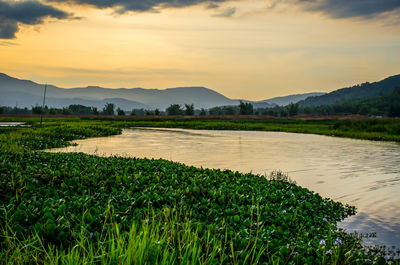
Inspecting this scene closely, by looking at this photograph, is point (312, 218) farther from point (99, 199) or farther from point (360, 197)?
point (99, 199)

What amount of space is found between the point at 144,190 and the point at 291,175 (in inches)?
329

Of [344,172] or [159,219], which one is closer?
[159,219]

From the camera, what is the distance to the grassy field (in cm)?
459

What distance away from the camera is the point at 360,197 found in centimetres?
1091

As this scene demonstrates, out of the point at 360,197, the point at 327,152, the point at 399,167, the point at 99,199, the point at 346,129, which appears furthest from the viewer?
the point at 346,129

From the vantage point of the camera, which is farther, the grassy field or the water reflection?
the water reflection

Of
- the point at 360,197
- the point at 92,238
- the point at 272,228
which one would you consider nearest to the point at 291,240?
the point at 272,228

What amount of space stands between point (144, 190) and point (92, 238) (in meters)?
2.91

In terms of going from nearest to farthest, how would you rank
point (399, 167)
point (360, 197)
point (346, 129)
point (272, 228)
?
point (272, 228)
point (360, 197)
point (399, 167)
point (346, 129)

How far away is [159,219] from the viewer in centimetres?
595

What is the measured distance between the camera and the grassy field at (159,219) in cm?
459

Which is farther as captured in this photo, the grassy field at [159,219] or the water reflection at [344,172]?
the water reflection at [344,172]

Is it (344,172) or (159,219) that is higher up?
(159,219)

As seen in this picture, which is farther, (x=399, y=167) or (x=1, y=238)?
(x=399, y=167)
